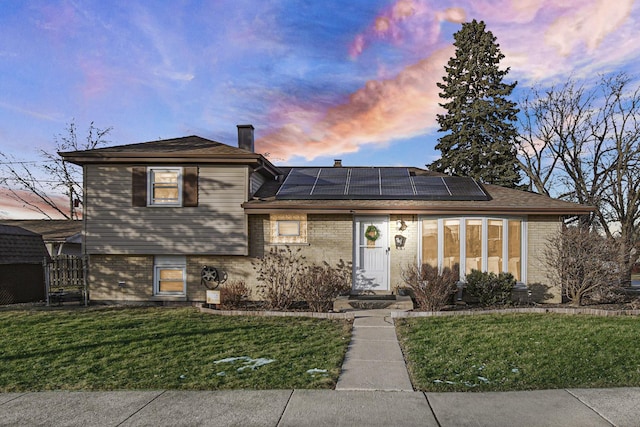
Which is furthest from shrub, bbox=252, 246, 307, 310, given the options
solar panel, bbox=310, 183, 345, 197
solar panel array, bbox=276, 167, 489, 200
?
solar panel, bbox=310, 183, 345, 197

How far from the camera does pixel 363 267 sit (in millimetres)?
11766

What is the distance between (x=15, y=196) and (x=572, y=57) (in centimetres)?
Answer: 3291

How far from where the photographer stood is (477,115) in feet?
71.1

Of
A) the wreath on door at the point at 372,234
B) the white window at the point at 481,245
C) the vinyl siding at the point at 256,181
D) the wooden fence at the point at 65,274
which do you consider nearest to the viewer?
the white window at the point at 481,245

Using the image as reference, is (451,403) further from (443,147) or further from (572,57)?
(443,147)

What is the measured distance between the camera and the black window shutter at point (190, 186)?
455 inches

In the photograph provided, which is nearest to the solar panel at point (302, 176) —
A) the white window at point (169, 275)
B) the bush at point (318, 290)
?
the bush at point (318, 290)

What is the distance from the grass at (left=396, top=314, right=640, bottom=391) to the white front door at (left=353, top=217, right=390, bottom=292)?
2769 mm

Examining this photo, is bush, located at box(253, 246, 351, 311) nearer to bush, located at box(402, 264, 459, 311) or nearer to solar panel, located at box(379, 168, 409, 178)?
bush, located at box(402, 264, 459, 311)

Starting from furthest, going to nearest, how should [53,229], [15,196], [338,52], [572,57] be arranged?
[15,196], [53,229], [572,57], [338,52]

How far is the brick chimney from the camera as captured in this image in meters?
14.1

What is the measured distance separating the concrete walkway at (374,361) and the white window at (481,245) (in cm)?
336

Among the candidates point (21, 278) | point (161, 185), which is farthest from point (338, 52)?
point (21, 278)

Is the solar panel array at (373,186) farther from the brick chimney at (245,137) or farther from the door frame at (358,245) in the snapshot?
the brick chimney at (245,137)
